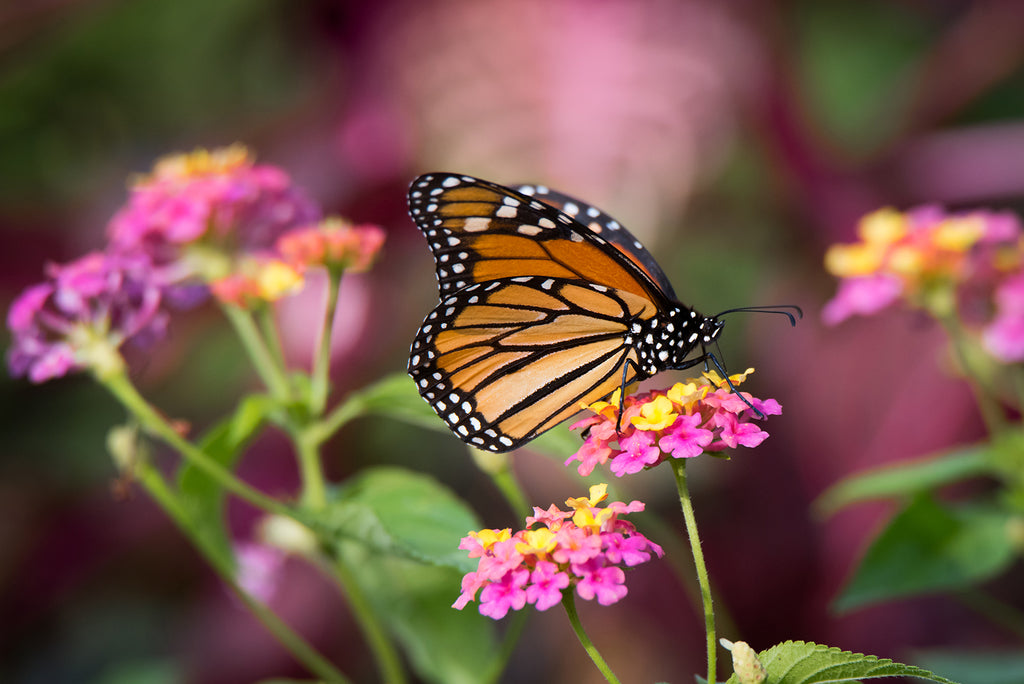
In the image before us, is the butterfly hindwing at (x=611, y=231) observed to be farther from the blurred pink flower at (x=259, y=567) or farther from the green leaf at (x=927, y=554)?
the blurred pink flower at (x=259, y=567)

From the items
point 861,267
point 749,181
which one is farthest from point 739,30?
point 861,267

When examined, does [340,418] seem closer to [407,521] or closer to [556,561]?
[407,521]

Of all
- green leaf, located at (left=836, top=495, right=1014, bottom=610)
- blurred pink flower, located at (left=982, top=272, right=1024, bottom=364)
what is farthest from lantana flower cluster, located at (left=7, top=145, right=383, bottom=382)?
blurred pink flower, located at (left=982, top=272, right=1024, bottom=364)

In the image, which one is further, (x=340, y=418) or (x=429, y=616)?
(x=429, y=616)

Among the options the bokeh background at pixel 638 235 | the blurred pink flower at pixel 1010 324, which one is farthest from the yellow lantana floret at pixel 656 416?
the bokeh background at pixel 638 235

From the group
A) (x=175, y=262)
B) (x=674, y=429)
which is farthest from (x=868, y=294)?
(x=175, y=262)
